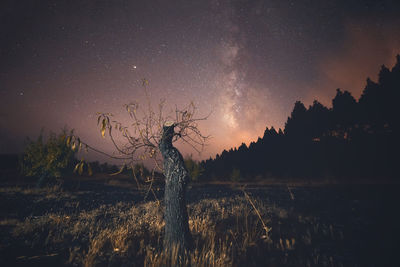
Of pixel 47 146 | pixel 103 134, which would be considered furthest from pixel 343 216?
pixel 47 146

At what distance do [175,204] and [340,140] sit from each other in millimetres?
38859

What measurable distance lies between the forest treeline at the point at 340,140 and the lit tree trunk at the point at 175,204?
34840mm

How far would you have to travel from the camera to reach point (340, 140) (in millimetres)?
32062

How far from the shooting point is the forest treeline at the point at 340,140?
87.0ft

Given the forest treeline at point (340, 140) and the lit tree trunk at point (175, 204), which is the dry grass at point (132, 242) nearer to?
the lit tree trunk at point (175, 204)

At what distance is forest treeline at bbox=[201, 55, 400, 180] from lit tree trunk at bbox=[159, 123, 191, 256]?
1372 inches

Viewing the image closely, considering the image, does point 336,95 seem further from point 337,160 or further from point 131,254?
point 131,254

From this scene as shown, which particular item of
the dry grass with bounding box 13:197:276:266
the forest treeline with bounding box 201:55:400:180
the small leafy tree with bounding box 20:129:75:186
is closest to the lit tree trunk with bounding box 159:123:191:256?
the dry grass with bounding box 13:197:276:266

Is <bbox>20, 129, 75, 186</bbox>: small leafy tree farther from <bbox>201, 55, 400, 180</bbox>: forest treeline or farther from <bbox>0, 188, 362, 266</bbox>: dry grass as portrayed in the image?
<bbox>201, 55, 400, 180</bbox>: forest treeline

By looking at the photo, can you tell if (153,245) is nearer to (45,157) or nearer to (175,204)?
(175,204)

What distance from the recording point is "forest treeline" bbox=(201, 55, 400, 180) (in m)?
26.5

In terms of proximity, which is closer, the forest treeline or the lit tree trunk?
the lit tree trunk

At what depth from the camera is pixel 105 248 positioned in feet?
14.2

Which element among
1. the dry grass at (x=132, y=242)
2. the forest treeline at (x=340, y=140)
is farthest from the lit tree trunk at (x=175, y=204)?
the forest treeline at (x=340, y=140)
